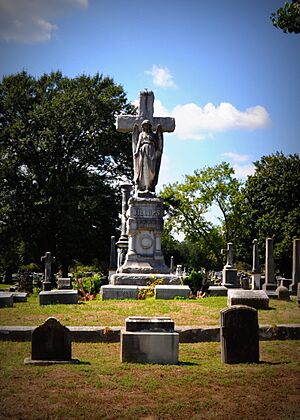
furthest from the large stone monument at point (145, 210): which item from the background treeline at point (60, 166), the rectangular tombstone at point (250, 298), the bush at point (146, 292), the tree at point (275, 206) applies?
the tree at point (275, 206)

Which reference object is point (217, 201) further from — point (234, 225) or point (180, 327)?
point (180, 327)

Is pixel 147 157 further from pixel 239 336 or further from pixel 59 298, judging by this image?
pixel 239 336

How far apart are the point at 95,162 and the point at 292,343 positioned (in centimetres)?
2480

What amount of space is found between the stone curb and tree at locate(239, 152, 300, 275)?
1188 inches

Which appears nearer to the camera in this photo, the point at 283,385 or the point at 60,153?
the point at 283,385

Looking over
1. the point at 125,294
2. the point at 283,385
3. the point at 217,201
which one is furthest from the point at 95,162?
the point at 283,385

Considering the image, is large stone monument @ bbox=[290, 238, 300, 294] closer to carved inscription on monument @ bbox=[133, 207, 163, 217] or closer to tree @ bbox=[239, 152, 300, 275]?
carved inscription on monument @ bbox=[133, 207, 163, 217]

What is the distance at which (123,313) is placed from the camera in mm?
11211

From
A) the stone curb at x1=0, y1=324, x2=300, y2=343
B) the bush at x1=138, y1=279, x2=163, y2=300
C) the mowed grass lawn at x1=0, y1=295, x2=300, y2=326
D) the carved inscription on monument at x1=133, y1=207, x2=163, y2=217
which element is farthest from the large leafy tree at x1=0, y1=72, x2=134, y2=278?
the stone curb at x1=0, y1=324, x2=300, y2=343

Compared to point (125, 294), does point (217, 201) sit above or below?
above

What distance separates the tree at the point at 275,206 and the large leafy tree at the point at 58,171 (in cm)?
1454

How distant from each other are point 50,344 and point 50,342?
0.03 m

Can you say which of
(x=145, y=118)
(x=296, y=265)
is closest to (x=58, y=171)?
(x=145, y=118)

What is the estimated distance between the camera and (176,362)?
7230mm
